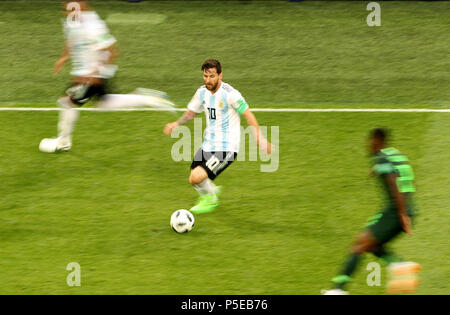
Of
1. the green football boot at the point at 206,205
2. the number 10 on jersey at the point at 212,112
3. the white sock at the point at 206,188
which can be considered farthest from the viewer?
the green football boot at the point at 206,205

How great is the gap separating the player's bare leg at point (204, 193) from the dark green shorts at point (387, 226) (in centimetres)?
298

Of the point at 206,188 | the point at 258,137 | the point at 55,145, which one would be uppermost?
the point at 55,145

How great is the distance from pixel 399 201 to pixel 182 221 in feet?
10.6

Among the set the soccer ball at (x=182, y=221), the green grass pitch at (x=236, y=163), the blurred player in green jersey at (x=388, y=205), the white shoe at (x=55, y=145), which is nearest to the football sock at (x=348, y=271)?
the blurred player in green jersey at (x=388, y=205)

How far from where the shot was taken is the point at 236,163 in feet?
45.4

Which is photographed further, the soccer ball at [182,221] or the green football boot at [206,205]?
the green football boot at [206,205]

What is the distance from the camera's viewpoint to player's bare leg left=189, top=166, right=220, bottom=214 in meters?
11.8

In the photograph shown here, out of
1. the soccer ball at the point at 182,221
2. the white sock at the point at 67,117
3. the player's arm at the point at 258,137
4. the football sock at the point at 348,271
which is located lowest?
the football sock at the point at 348,271

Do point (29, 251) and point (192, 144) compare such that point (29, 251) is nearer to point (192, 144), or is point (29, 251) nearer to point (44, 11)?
point (192, 144)

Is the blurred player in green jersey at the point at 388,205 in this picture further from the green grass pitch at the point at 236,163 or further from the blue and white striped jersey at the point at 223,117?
the blue and white striped jersey at the point at 223,117

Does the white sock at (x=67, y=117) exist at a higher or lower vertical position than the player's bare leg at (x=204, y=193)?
higher

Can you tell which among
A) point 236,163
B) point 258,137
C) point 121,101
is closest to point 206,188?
point 258,137

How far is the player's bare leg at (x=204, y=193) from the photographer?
463 inches

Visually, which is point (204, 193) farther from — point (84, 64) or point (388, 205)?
point (388, 205)
